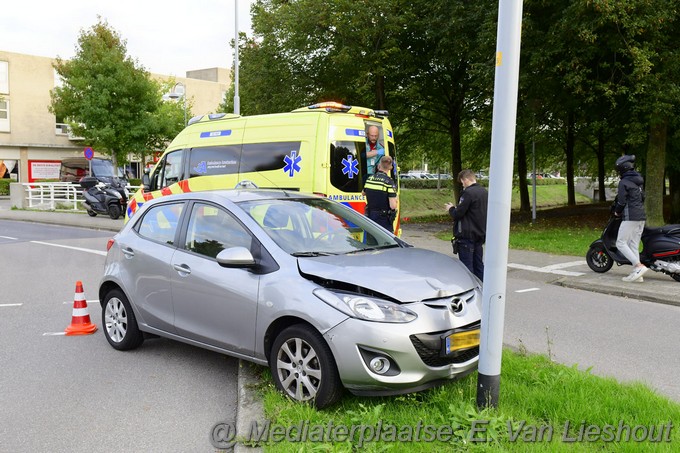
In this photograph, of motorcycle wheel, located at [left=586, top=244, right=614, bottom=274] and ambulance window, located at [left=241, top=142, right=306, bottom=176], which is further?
ambulance window, located at [left=241, top=142, right=306, bottom=176]

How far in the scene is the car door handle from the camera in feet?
16.5

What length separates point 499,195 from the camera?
380 cm

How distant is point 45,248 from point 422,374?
1270cm

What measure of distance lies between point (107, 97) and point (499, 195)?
3462 cm

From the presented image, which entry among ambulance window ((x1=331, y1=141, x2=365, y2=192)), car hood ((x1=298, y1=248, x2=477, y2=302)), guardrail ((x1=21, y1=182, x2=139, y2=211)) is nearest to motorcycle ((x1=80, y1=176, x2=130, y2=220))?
guardrail ((x1=21, y1=182, x2=139, y2=211))

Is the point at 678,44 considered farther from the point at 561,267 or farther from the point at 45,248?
the point at 45,248

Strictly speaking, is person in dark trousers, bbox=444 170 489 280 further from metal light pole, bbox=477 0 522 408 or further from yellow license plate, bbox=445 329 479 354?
metal light pole, bbox=477 0 522 408

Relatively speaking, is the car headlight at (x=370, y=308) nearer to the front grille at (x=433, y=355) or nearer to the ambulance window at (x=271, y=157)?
the front grille at (x=433, y=355)

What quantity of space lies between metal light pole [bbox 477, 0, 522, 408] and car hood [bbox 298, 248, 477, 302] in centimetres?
41

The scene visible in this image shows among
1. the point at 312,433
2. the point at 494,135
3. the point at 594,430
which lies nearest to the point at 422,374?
the point at 312,433

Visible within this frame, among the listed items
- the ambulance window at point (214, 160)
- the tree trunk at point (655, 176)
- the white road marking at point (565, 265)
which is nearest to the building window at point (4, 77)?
the ambulance window at point (214, 160)

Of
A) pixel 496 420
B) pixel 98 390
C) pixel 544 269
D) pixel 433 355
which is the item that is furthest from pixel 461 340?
pixel 544 269

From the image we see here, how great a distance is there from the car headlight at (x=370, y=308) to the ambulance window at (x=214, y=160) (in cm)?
760

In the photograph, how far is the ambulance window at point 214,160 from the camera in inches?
444
